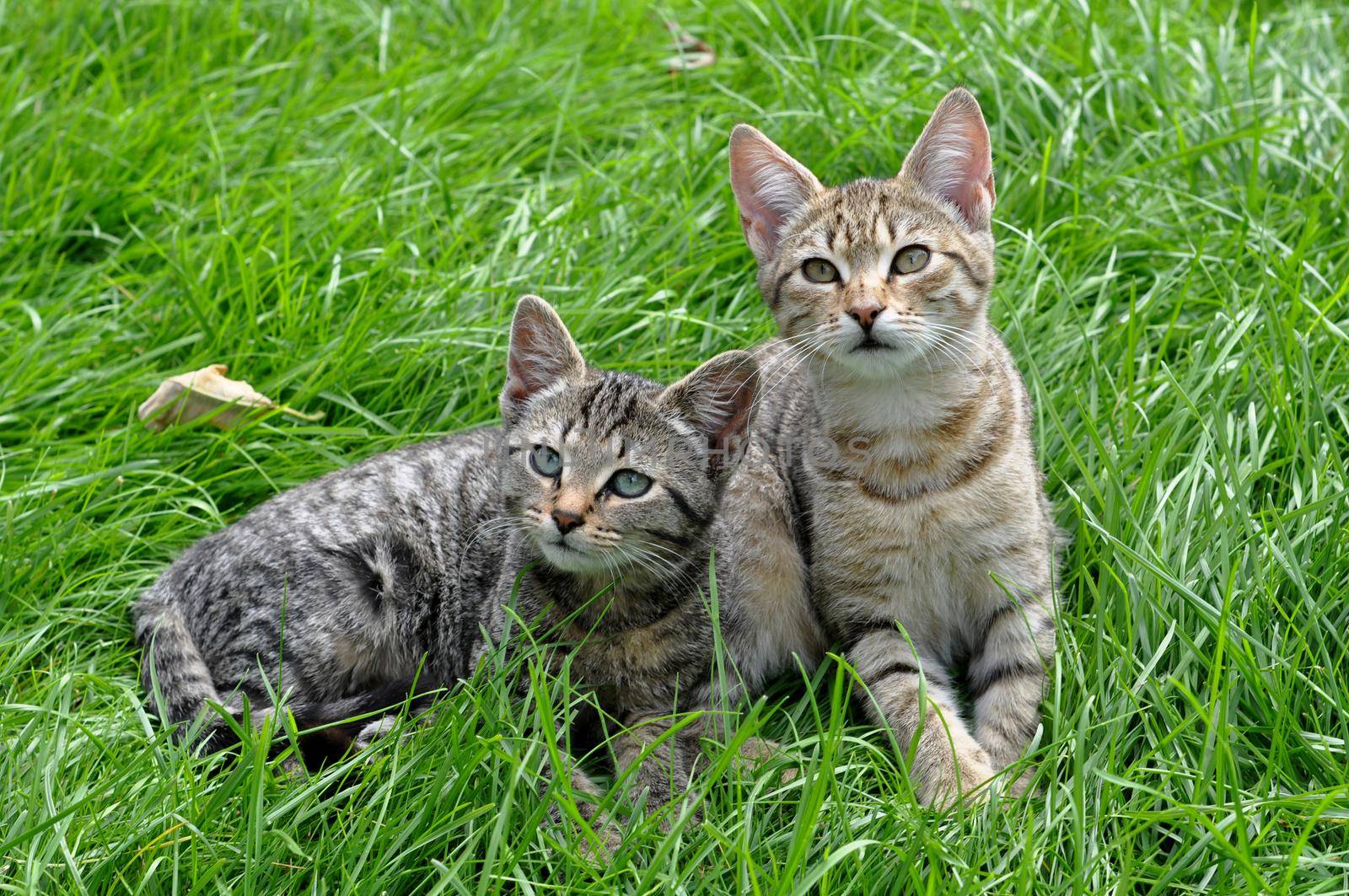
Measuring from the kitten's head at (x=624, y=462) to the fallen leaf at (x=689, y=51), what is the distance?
109 inches

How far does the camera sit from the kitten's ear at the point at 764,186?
13.1 ft

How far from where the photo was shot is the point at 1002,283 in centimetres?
482

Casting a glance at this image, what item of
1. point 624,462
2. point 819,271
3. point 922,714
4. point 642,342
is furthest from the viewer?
point 642,342

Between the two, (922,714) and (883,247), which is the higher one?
(883,247)

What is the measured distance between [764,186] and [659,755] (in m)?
1.69

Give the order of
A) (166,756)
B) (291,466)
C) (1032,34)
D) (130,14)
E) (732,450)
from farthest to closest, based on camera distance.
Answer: (130,14)
(1032,34)
(291,466)
(732,450)
(166,756)

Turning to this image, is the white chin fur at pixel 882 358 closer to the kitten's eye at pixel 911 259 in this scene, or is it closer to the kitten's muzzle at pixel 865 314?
the kitten's muzzle at pixel 865 314

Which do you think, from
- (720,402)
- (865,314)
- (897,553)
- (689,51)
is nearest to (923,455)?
(897,553)

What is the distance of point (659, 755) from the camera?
11.8 ft

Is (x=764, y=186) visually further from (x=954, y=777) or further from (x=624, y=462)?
(x=954, y=777)

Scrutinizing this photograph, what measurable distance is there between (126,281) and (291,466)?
119cm

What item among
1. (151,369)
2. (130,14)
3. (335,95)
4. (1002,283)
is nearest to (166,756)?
(151,369)

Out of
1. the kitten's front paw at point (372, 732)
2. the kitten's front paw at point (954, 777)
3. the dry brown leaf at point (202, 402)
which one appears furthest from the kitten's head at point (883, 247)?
the dry brown leaf at point (202, 402)

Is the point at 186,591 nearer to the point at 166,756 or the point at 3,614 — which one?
the point at 3,614
